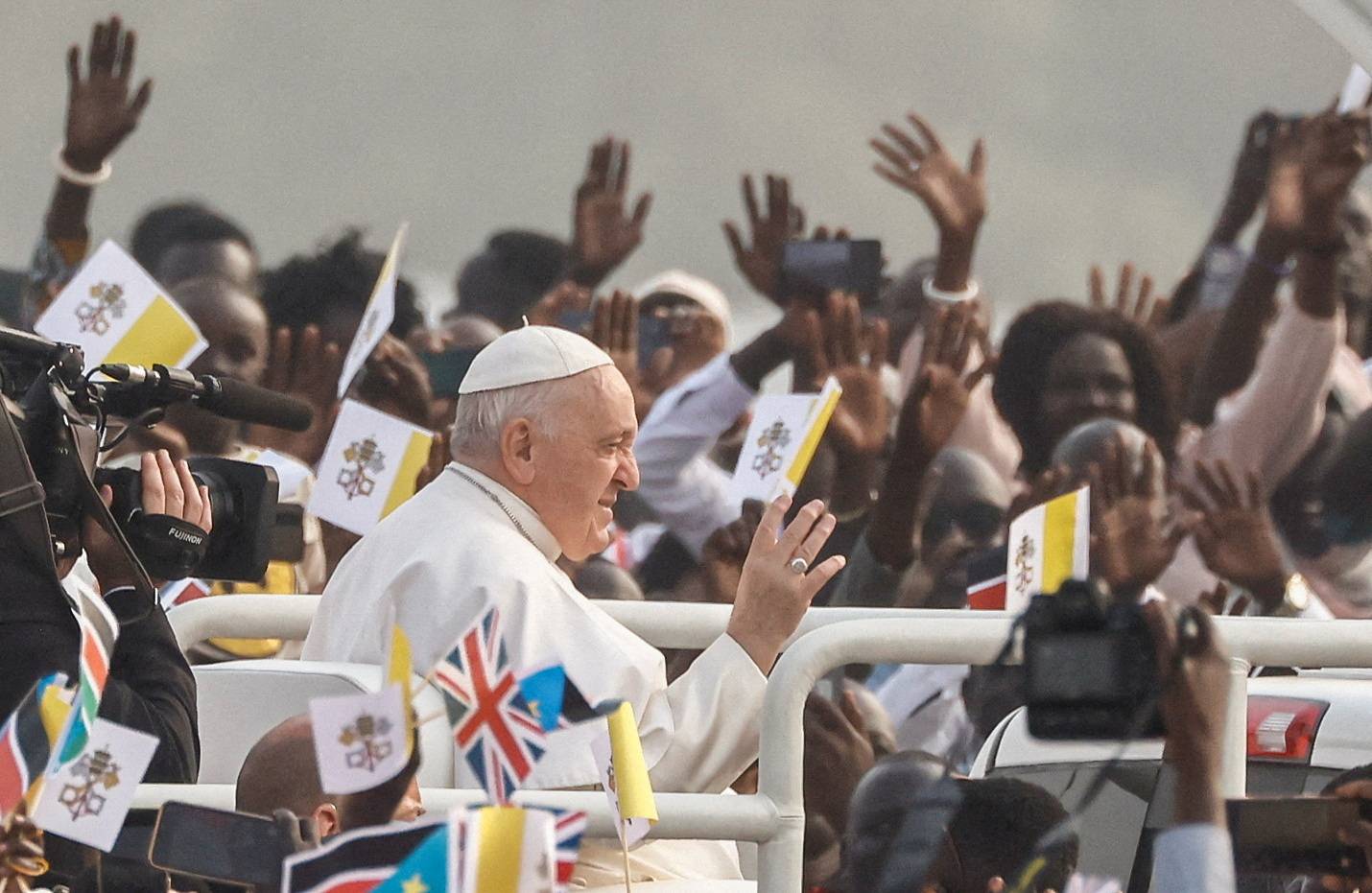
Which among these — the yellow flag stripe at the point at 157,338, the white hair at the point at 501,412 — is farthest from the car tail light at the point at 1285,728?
the yellow flag stripe at the point at 157,338

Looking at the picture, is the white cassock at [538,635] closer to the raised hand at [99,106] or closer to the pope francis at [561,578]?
the pope francis at [561,578]

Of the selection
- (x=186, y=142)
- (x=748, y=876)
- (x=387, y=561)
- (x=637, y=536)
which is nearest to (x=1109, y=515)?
(x=637, y=536)

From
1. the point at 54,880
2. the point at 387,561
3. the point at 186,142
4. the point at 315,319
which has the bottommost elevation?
the point at 54,880

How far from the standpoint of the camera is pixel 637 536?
24.3 feet

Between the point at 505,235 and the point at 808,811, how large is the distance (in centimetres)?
469

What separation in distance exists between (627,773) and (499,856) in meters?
0.51

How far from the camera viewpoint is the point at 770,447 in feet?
19.2

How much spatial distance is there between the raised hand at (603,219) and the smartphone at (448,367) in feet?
4.50

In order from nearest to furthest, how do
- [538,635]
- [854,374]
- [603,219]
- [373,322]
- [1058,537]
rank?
1. [538,635]
2. [1058,537]
3. [373,322]
4. [854,374]
5. [603,219]

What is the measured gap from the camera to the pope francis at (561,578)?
3.61 metres

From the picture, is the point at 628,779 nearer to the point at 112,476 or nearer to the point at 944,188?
the point at 112,476

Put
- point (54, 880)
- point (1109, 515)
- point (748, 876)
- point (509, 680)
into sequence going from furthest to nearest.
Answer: point (1109, 515) → point (748, 876) → point (54, 880) → point (509, 680)

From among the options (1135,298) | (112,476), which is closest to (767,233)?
(1135,298)

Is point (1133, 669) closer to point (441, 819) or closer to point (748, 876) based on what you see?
point (441, 819)
